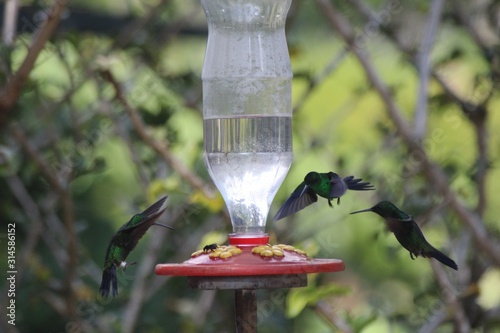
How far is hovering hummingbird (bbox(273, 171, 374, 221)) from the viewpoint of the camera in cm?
198

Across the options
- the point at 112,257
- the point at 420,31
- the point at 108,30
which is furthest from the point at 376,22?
the point at 112,257

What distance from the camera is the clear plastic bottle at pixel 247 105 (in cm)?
220

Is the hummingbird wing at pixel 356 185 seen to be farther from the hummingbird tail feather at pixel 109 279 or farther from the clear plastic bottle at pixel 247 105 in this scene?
the hummingbird tail feather at pixel 109 279

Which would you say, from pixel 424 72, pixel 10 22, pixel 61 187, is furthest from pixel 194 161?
pixel 424 72

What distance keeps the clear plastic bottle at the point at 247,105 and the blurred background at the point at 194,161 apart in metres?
0.43

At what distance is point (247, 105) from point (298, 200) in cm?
30

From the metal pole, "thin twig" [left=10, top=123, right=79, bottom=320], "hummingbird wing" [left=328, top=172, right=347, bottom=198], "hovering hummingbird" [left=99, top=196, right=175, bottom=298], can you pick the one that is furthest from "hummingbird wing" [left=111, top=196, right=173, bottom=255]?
"thin twig" [left=10, top=123, right=79, bottom=320]

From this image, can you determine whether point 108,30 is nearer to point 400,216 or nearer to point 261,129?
point 261,129

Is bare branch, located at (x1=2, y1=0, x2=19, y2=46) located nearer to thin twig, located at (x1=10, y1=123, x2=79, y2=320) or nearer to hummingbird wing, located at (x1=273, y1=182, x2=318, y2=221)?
thin twig, located at (x1=10, y1=123, x2=79, y2=320)

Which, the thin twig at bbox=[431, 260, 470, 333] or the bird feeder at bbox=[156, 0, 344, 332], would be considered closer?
the bird feeder at bbox=[156, 0, 344, 332]

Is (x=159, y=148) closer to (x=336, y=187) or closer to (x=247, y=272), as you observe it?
(x=336, y=187)

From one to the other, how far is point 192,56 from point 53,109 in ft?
4.50

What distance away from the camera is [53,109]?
11.9 feet

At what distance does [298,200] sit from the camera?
6.68 feet
